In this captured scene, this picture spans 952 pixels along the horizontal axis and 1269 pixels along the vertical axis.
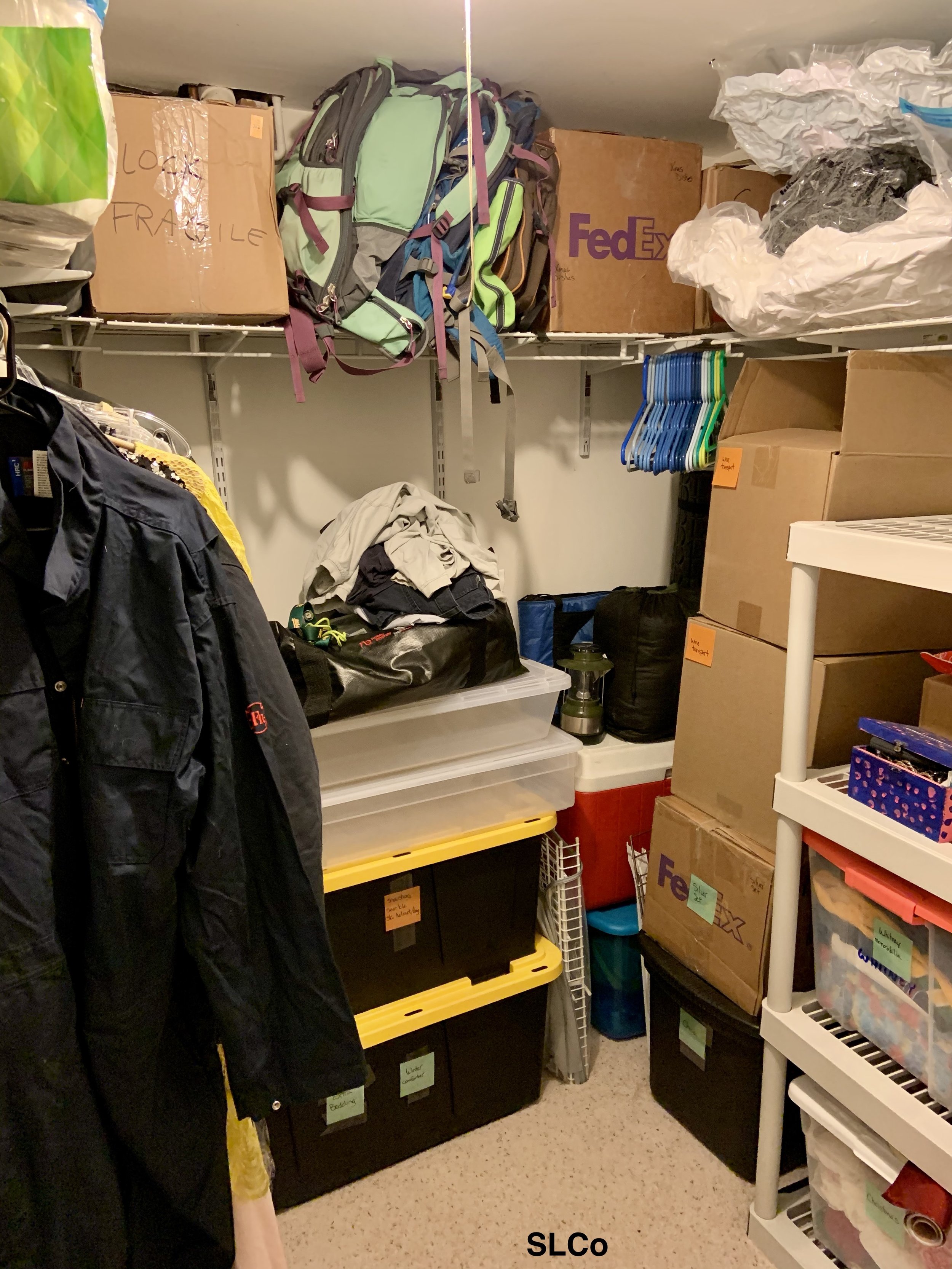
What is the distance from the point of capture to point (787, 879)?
A: 1399 millimetres

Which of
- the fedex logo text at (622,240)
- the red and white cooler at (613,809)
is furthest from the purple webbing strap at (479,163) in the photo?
the red and white cooler at (613,809)

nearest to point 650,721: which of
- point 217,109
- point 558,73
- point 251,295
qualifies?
point 251,295

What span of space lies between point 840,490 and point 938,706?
0.38 m

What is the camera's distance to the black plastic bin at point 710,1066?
1.63 m

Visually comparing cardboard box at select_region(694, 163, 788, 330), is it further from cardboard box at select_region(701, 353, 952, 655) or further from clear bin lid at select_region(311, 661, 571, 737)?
clear bin lid at select_region(311, 661, 571, 737)

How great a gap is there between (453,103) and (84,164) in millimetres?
1136

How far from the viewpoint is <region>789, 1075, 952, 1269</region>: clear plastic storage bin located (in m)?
1.26

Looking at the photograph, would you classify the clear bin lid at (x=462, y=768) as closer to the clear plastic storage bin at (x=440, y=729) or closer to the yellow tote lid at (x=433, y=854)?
the clear plastic storage bin at (x=440, y=729)

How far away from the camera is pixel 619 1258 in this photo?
1.57m

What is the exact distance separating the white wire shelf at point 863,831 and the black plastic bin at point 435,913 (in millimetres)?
611

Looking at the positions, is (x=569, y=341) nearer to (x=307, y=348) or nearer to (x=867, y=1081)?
(x=307, y=348)

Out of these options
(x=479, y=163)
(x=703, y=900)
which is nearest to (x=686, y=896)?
(x=703, y=900)

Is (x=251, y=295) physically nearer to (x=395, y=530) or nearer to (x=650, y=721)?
(x=395, y=530)

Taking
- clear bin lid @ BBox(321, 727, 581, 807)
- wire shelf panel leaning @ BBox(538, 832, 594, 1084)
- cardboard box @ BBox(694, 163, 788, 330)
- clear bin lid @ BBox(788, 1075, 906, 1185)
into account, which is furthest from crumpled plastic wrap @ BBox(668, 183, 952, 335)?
clear bin lid @ BBox(788, 1075, 906, 1185)
